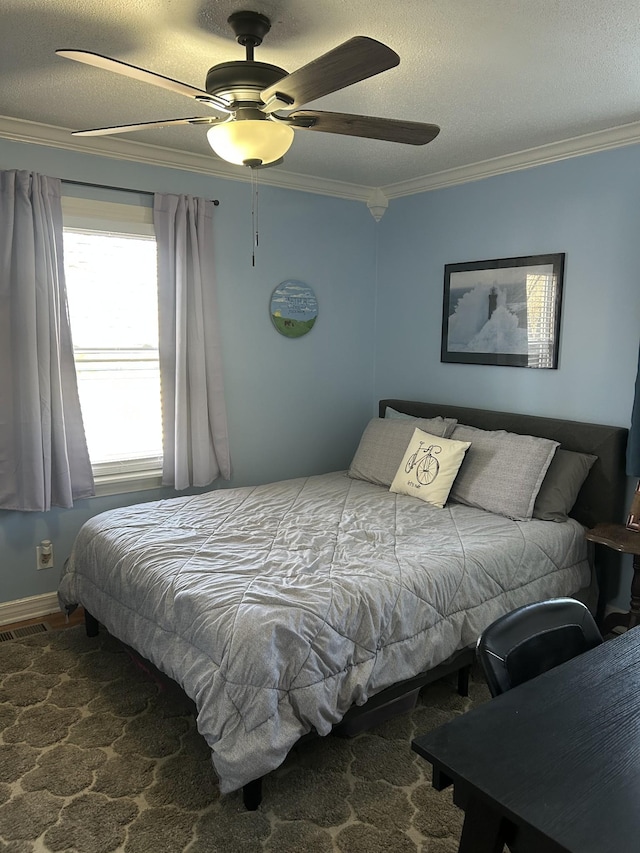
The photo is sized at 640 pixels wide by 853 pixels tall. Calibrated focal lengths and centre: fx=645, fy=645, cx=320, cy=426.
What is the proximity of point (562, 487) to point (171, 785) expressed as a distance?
7.25 ft

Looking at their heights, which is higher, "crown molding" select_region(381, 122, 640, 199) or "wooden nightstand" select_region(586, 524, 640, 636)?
"crown molding" select_region(381, 122, 640, 199)

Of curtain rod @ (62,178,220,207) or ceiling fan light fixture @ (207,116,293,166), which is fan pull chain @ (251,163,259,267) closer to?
curtain rod @ (62,178,220,207)

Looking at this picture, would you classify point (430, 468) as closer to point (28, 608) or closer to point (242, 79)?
point (242, 79)

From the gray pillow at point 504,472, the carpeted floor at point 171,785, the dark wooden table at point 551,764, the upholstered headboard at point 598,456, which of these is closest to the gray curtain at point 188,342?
the carpeted floor at point 171,785

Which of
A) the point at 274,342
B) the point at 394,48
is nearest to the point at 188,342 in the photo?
the point at 274,342

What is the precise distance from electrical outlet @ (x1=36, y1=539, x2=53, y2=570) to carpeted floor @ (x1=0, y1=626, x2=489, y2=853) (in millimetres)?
753

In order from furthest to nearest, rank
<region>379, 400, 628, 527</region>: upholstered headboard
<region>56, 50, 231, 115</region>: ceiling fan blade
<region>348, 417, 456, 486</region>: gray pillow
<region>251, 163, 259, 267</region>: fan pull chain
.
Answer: <region>251, 163, 259, 267</region>: fan pull chain → <region>348, 417, 456, 486</region>: gray pillow → <region>379, 400, 628, 527</region>: upholstered headboard → <region>56, 50, 231, 115</region>: ceiling fan blade

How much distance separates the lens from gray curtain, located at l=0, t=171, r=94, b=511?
3.12m

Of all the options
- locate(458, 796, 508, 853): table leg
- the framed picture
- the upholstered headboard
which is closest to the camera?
locate(458, 796, 508, 853): table leg

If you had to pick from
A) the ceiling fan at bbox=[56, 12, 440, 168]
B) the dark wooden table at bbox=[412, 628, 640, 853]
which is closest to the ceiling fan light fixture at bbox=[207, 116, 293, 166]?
the ceiling fan at bbox=[56, 12, 440, 168]

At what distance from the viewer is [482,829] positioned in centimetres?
125

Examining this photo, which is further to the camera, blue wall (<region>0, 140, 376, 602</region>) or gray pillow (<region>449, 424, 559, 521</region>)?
blue wall (<region>0, 140, 376, 602</region>)

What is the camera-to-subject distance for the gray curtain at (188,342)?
359cm

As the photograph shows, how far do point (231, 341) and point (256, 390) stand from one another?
0.36 meters
